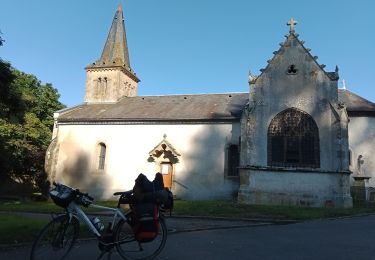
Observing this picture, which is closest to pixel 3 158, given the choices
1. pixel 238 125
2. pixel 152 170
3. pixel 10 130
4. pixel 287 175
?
pixel 10 130

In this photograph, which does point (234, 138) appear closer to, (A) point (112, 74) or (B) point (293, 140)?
(B) point (293, 140)

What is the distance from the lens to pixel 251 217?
47.1 feet

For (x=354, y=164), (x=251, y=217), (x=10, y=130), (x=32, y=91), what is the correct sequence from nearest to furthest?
(x=251, y=217) → (x=354, y=164) → (x=10, y=130) → (x=32, y=91)

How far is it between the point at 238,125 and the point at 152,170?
22.7 ft

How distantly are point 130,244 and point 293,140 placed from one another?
17.5 m

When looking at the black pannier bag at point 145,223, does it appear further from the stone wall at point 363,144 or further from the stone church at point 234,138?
the stone wall at point 363,144

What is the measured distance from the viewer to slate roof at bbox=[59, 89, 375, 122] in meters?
26.8

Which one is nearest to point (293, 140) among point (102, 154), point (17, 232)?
point (102, 154)

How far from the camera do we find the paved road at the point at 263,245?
700 cm

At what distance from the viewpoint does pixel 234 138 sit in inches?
1032

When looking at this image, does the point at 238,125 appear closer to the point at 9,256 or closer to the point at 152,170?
the point at 152,170

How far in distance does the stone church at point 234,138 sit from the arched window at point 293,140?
56 mm

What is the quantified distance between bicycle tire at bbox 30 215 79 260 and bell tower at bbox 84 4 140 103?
1150 inches

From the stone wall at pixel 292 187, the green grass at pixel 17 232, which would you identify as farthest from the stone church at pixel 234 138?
the green grass at pixel 17 232
